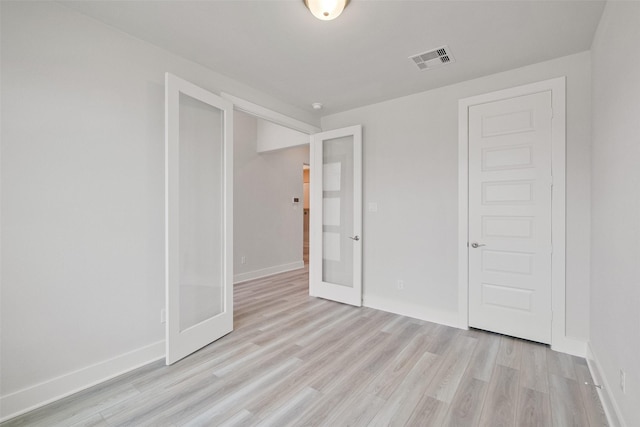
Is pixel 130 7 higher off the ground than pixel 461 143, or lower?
higher

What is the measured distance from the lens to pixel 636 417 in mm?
1342

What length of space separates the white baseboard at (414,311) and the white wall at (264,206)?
2510 mm

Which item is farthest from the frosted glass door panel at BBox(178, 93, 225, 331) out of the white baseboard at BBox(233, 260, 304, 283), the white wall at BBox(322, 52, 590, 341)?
the white baseboard at BBox(233, 260, 304, 283)

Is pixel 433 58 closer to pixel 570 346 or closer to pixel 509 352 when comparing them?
pixel 509 352

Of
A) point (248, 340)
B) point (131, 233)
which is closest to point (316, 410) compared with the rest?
point (248, 340)

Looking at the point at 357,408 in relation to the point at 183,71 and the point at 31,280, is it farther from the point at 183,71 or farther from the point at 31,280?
the point at 183,71

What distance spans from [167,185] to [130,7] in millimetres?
1242

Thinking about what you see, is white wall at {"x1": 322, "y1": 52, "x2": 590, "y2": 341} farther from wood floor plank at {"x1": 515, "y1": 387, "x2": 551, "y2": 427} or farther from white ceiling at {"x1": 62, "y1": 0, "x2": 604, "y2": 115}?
wood floor plank at {"x1": 515, "y1": 387, "x2": 551, "y2": 427}

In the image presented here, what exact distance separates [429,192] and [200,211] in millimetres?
2485

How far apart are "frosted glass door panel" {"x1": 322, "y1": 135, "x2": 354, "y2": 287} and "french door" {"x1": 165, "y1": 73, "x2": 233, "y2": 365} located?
1572 mm

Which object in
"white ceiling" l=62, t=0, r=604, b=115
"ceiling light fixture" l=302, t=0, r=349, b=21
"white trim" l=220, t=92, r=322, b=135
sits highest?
"white ceiling" l=62, t=0, r=604, b=115

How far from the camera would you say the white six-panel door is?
8.66 ft

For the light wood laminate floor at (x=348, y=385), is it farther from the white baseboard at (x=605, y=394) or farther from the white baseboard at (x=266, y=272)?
the white baseboard at (x=266, y=272)

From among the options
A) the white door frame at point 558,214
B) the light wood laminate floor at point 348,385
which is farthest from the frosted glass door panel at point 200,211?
the white door frame at point 558,214
